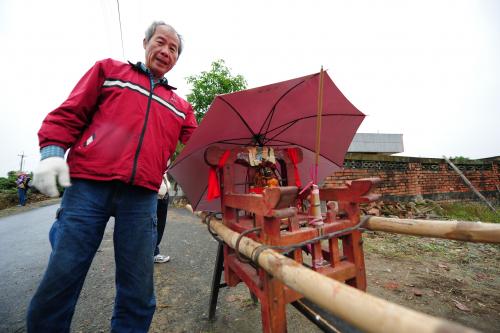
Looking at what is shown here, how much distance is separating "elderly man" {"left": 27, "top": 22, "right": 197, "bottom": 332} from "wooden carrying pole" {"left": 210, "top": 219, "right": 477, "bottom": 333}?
1.05m

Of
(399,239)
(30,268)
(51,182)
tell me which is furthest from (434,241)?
(30,268)

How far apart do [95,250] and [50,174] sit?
1.63 ft

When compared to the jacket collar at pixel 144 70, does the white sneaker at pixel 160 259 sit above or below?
below

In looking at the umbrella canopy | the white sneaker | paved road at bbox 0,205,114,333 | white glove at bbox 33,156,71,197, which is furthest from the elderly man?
the white sneaker

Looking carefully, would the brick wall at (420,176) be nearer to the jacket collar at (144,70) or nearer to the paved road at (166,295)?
the paved road at (166,295)

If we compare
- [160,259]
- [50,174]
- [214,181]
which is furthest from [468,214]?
[50,174]

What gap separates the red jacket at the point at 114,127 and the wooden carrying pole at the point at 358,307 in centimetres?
106

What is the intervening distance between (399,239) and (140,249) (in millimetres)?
4770

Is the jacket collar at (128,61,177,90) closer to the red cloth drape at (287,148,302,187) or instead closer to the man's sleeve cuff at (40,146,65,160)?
the man's sleeve cuff at (40,146,65,160)

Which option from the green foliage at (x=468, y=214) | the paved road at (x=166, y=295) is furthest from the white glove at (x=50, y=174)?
the green foliage at (x=468, y=214)

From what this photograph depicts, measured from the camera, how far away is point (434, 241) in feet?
14.1

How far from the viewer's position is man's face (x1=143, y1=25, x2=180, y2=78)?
5.41 feet

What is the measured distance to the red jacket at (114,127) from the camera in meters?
1.29

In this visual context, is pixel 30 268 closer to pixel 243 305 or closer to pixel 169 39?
pixel 243 305
